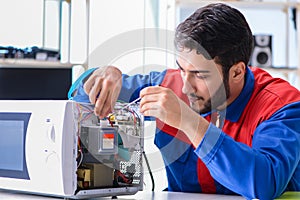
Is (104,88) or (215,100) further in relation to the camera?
(215,100)

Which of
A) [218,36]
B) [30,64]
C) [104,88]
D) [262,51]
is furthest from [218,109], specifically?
[262,51]

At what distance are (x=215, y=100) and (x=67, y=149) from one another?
19.9 inches

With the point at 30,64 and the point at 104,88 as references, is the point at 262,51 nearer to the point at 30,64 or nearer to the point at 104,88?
the point at 30,64

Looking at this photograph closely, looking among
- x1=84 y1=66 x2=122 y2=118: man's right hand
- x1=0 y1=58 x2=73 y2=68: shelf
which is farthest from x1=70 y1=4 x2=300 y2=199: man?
x1=0 y1=58 x2=73 y2=68: shelf

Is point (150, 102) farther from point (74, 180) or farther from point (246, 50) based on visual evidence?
point (246, 50)

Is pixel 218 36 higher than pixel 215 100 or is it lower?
higher

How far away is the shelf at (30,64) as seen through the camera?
2.65 m

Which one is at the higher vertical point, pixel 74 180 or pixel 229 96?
pixel 229 96

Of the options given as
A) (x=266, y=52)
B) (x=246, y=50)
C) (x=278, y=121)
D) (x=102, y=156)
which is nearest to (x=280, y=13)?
(x=266, y=52)

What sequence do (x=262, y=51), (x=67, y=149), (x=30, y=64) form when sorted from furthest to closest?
1. (x=262, y=51)
2. (x=30, y=64)
3. (x=67, y=149)

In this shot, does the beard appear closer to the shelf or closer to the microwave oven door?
the microwave oven door

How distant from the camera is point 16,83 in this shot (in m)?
2.58

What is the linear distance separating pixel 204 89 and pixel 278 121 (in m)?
0.21

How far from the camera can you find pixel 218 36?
134 centimetres
